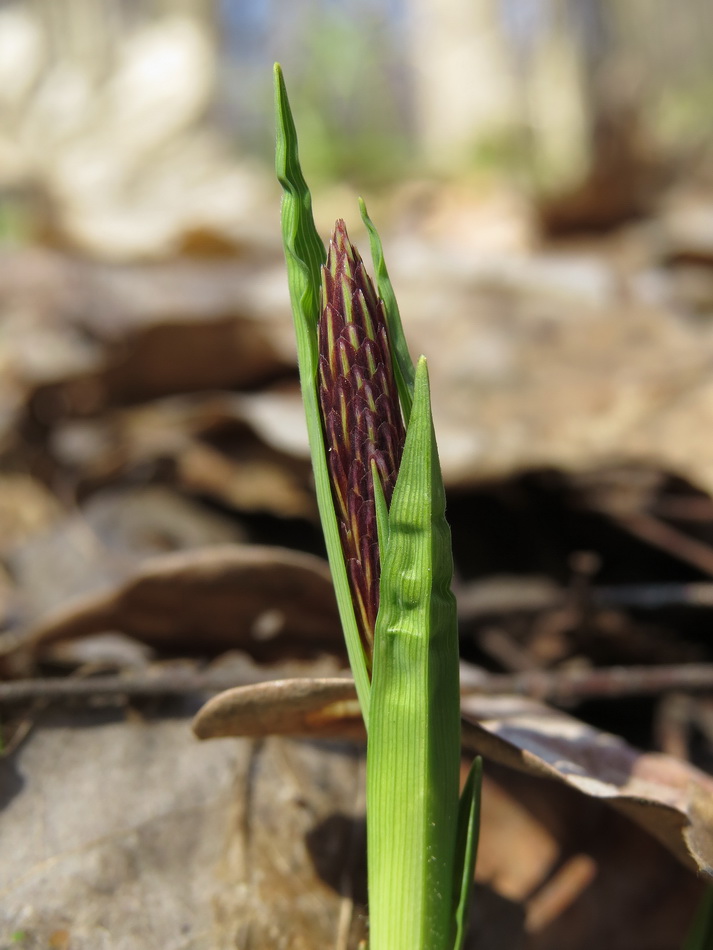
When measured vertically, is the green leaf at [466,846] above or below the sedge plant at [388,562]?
below

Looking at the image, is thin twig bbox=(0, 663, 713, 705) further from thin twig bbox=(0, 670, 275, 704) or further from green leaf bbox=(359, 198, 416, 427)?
green leaf bbox=(359, 198, 416, 427)

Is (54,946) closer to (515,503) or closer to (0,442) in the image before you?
(515,503)

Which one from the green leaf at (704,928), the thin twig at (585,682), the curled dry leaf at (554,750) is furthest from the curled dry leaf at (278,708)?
the green leaf at (704,928)

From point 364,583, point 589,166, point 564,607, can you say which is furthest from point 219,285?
point 589,166

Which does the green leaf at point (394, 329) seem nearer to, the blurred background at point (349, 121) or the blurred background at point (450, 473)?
the blurred background at point (450, 473)

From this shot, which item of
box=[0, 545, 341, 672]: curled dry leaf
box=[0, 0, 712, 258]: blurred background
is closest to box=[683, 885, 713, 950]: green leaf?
box=[0, 545, 341, 672]: curled dry leaf

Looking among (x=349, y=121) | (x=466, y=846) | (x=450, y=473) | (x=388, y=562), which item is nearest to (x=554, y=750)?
(x=466, y=846)

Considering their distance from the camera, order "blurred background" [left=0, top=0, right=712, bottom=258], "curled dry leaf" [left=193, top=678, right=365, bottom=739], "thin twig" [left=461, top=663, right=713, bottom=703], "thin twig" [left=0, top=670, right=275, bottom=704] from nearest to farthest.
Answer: "curled dry leaf" [left=193, top=678, right=365, bottom=739]
"thin twig" [left=0, top=670, right=275, bottom=704]
"thin twig" [left=461, top=663, right=713, bottom=703]
"blurred background" [left=0, top=0, right=712, bottom=258]
